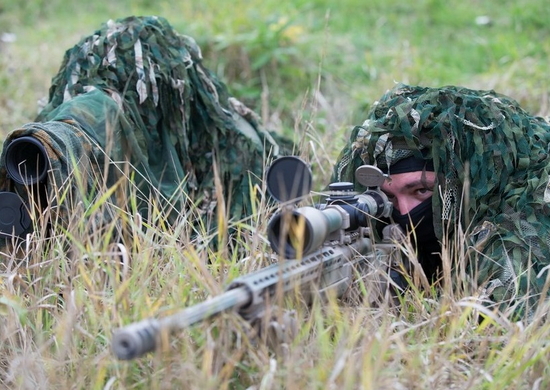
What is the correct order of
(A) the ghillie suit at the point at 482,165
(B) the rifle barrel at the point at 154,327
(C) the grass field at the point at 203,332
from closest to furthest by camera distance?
(B) the rifle barrel at the point at 154,327 → (C) the grass field at the point at 203,332 → (A) the ghillie suit at the point at 482,165

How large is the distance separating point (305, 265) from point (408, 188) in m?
0.89

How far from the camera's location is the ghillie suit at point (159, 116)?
324 cm

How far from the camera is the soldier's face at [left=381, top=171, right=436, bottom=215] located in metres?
2.85

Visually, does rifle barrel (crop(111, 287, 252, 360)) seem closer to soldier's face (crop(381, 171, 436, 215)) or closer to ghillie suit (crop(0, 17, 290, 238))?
soldier's face (crop(381, 171, 436, 215))

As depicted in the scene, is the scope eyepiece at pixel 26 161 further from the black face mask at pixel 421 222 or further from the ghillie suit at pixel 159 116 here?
the black face mask at pixel 421 222

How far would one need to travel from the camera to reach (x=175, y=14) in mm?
7801

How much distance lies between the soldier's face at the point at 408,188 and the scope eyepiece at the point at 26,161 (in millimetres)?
1218

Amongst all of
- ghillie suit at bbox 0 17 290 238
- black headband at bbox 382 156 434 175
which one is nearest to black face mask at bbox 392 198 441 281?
black headband at bbox 382 156 434 175

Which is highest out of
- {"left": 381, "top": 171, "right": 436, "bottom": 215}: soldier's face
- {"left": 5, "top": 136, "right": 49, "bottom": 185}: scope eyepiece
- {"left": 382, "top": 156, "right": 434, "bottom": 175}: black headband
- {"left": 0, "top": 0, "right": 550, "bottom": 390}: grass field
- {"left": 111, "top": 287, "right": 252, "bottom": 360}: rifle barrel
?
{"left": 5, "top": 136, "right": 49, "bottom": 185}: scope eyepiece

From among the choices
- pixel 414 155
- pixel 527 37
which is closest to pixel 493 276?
pixel 414 155

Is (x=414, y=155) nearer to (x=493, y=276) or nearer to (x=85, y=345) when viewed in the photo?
(x=493, y=276)

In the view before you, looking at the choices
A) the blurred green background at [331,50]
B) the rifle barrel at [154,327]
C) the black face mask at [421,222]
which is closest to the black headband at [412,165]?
the black face mask at [421,222]

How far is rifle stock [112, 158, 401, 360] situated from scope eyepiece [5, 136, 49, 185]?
1.05 metres

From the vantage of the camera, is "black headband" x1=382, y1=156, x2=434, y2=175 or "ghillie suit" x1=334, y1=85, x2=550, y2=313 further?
"black headband" x1=382, y1=156, x2=434, y2=175
